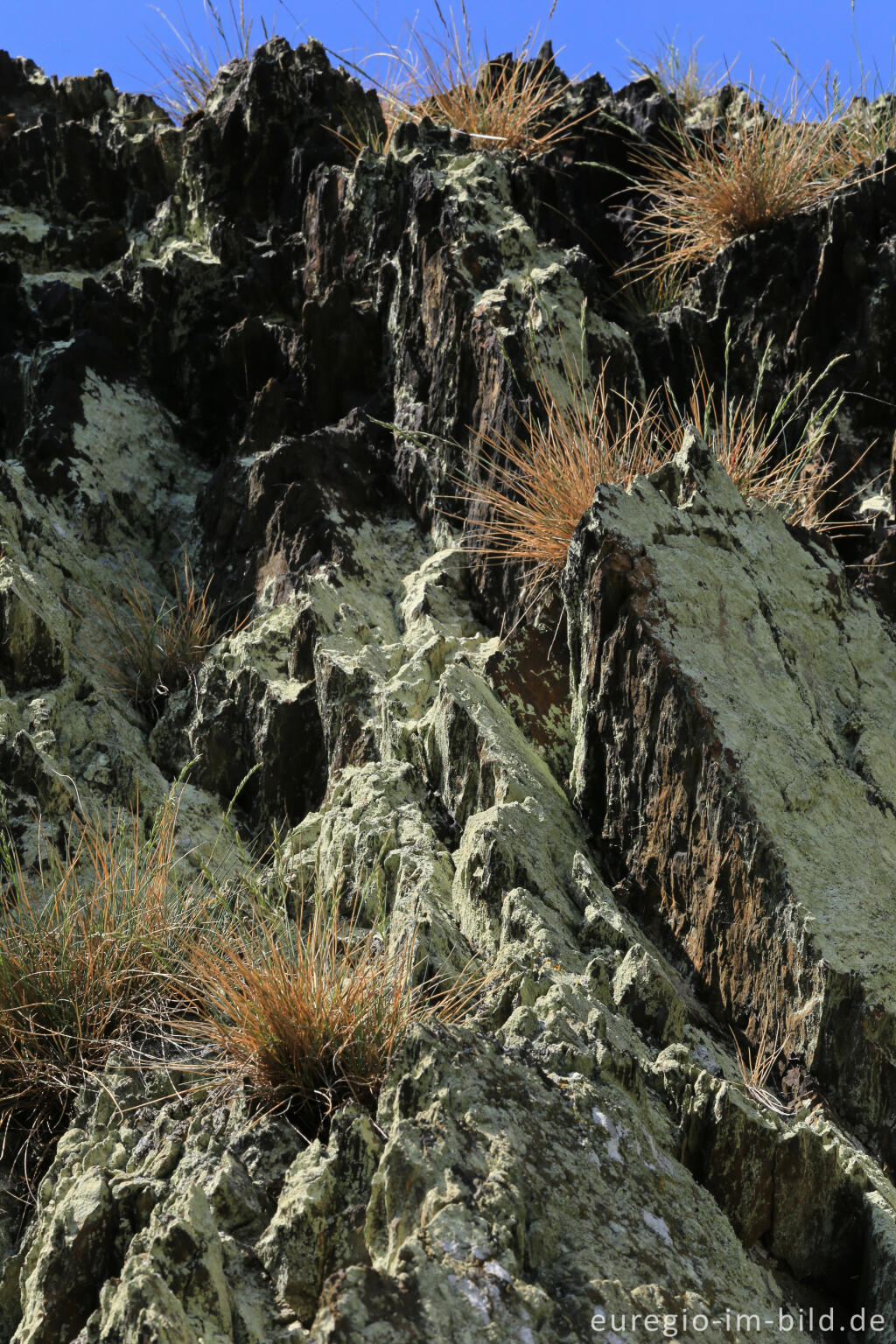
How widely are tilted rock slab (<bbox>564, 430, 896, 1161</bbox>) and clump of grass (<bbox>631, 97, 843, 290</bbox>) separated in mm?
1983

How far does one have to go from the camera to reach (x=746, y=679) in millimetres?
3414

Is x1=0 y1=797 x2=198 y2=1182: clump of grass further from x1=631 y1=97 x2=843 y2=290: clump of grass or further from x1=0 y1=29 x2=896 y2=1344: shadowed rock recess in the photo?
x1=631 y1=97 x2=843 y2=290: clump of grass

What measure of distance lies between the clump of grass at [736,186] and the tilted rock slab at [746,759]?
198cm

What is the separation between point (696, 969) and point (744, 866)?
0.34 m

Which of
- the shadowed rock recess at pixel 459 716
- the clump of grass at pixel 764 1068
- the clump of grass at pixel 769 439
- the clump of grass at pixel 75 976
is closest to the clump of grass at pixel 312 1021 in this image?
the shadowed rock recess at pixel 459 716

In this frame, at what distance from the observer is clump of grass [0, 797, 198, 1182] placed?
273cm

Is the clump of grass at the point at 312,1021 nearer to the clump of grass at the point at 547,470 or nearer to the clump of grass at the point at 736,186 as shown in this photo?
the clump of grass at the point at 547,470

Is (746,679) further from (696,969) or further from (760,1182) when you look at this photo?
(760,1182)

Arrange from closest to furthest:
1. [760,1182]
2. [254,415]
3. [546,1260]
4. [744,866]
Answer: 1. [546,1260]
2. [760,1182]
3. [744,866]
4. [254,415]

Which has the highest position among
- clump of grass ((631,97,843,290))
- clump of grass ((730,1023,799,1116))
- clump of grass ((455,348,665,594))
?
clump of grass ((631,97,843,290))

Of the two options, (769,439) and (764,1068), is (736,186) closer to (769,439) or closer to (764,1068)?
(769,439)

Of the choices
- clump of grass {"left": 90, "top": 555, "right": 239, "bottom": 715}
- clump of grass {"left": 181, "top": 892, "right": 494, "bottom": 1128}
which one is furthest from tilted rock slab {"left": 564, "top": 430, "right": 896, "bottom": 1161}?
clump of grass {"left": 90, "top": 555, "right": 239, "bottom": 715}

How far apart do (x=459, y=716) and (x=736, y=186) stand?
10.8 ft

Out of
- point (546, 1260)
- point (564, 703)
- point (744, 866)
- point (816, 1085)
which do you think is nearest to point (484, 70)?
point (564, 703)
